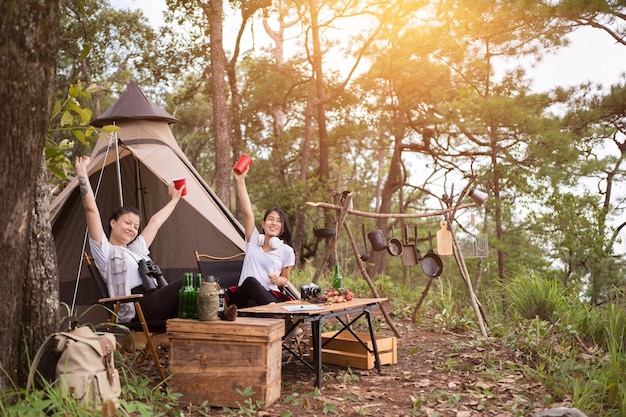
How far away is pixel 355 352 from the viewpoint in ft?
15.2

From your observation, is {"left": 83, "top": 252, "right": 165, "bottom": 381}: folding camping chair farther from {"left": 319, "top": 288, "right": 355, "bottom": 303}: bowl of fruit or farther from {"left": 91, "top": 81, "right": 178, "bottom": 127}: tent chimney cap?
{"left": 91, "top": 81, "right": 178, "bottom": 127}: tent chimney cap

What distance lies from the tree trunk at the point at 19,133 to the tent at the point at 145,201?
2778 mm

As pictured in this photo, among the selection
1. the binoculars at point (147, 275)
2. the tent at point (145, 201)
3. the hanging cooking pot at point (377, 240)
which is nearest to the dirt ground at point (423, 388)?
the binoculars at point (147, 275)

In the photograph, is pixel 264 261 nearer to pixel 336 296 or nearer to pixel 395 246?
pixel 336 296

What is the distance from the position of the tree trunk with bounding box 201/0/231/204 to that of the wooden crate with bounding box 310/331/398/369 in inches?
176

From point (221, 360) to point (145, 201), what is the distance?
127 inches

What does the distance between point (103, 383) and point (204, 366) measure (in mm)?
722

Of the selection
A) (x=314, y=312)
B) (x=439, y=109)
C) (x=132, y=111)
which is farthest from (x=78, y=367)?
(x=439, y=109)

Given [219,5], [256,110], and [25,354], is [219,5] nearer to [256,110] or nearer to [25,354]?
[256,110]

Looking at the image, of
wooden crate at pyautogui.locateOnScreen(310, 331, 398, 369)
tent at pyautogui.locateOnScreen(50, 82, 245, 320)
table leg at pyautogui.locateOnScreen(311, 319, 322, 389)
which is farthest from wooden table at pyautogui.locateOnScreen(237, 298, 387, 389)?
tent at pyautogui.locateOnScreen(50, 82, 245, 320)

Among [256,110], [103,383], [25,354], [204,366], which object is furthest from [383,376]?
[256,110]

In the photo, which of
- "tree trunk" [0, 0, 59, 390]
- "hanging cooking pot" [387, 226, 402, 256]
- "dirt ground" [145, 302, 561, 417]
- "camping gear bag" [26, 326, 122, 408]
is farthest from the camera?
"hanging cooking pot" [387, 226, 402, 256]

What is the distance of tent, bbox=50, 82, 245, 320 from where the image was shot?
226 inches

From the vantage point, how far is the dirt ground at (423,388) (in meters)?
3.55
